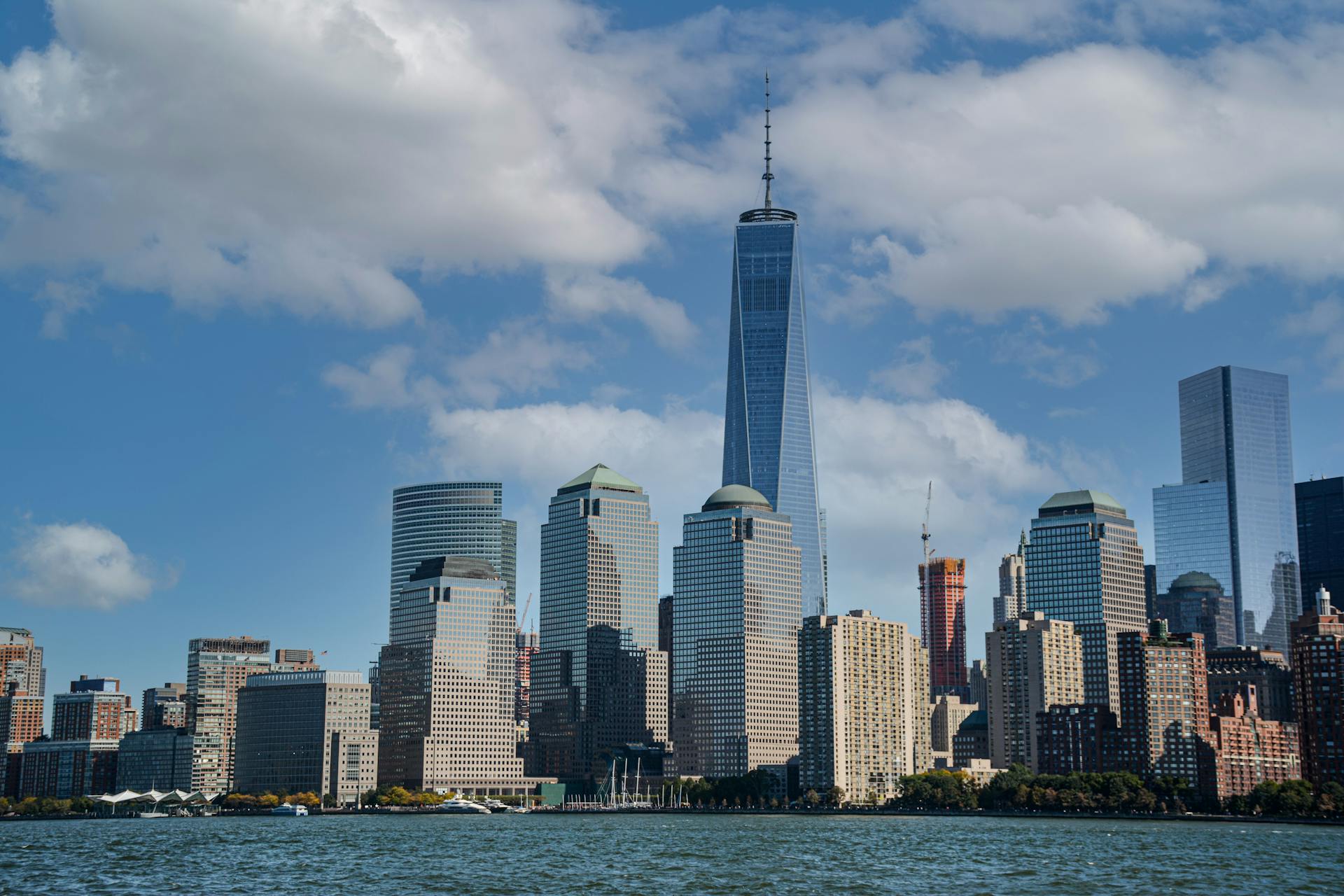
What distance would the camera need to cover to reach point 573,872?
16038 centimetres

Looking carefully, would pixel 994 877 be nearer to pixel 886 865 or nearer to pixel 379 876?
pixel 886 865

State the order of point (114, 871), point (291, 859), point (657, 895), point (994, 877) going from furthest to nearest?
point (291, 859), point (114, 871), point (994, 877), point (657, 895)

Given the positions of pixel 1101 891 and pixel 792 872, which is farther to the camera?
pixel 792 872

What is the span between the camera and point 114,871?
162875 millimetres

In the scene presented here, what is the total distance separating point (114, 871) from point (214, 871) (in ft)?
30.9

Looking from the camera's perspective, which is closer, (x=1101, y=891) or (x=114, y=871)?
(x=1101, y=891)

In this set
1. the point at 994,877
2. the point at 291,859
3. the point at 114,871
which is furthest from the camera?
the point at 291,859

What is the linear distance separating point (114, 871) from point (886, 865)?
74592 mm

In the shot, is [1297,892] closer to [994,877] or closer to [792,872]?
[994,877]

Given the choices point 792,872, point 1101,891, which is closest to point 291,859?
point 792,872

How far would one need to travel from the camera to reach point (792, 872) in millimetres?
Result: 157875

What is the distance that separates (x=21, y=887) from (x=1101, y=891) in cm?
8931

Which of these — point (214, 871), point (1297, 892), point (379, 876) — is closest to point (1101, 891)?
point (1297, 892)

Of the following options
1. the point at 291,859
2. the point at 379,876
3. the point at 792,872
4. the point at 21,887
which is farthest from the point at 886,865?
the point at 21,887
